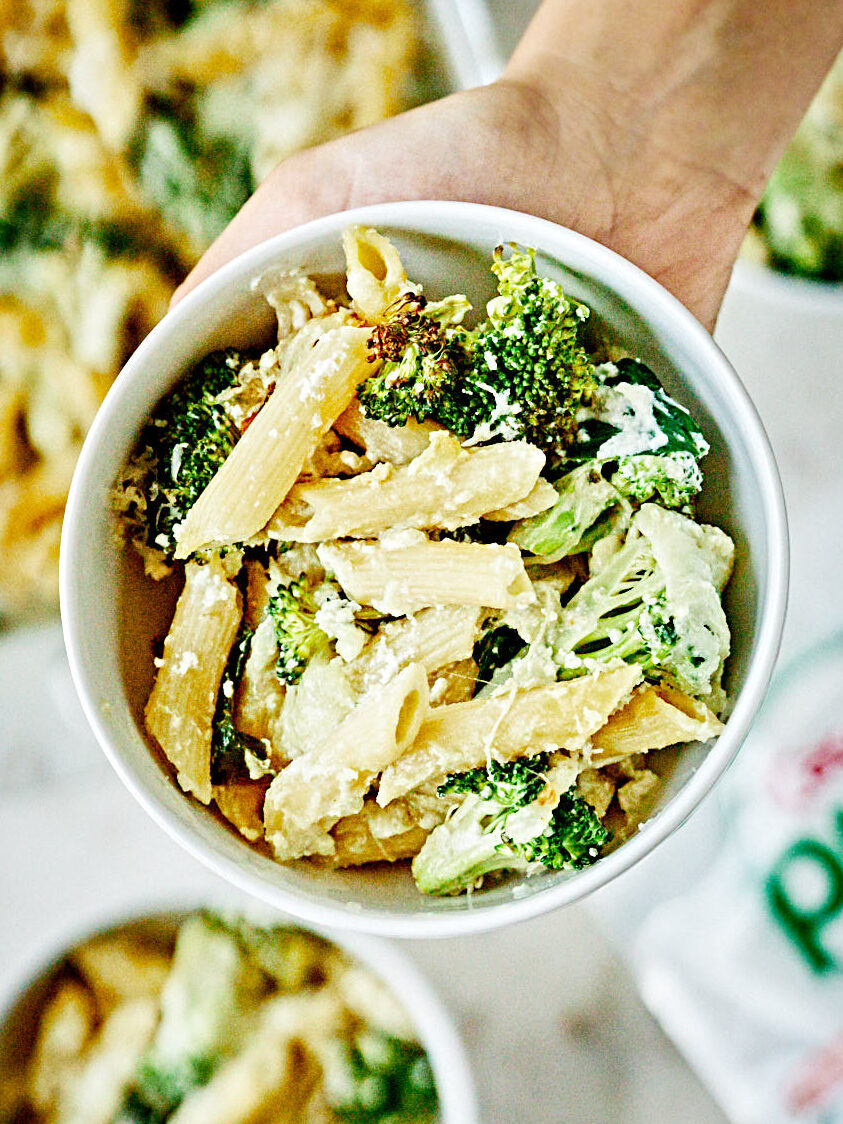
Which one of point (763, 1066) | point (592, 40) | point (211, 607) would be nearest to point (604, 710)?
point (211, 607)

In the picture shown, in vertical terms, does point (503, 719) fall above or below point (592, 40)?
below

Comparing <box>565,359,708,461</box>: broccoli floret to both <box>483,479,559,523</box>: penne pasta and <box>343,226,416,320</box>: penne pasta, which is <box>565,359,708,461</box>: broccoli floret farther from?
<box>343,226,416,320</box>: penne pasta

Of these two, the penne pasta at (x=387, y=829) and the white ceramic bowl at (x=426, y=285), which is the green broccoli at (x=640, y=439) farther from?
the penne pasta at (x=387, y=829)

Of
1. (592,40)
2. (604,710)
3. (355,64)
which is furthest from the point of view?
(355,64)

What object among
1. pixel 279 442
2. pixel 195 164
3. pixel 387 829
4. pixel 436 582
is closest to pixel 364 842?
pixel 387 829

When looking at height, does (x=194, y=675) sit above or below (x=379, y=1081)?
above

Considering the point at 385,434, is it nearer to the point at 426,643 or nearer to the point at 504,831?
the point at 426,643

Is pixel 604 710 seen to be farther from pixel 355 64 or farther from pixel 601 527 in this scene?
pixel 355 64
